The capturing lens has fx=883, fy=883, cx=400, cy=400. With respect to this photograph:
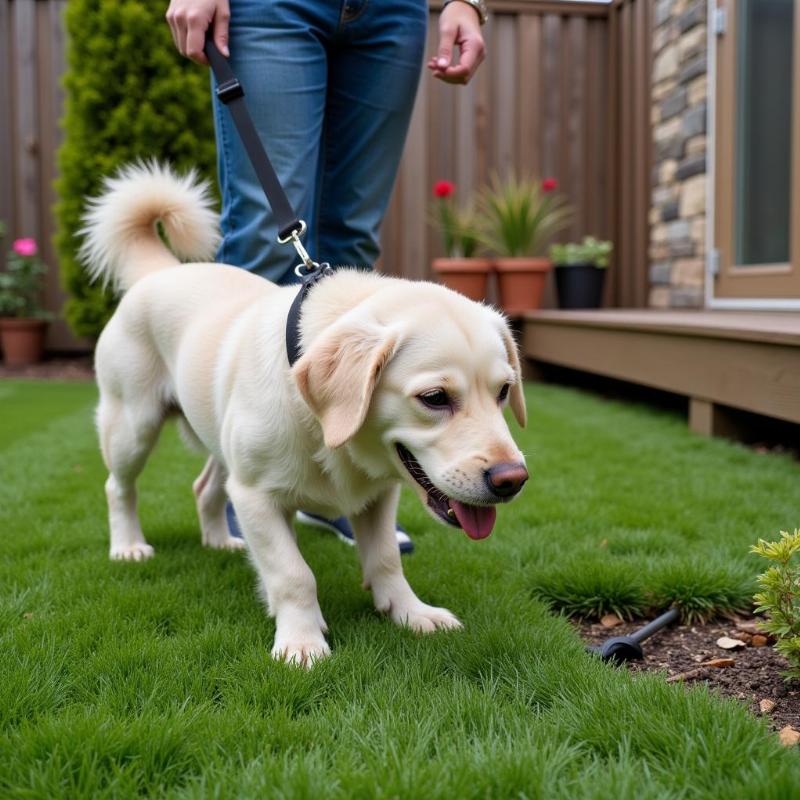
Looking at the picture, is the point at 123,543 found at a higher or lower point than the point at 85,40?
lower

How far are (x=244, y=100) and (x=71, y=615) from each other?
139 centimetres

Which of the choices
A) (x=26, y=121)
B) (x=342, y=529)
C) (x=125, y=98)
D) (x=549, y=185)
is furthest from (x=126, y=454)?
(x=26, y=121)

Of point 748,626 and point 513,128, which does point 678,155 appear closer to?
point 513,128

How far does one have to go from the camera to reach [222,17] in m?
2.39

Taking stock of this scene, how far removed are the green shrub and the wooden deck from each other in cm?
316

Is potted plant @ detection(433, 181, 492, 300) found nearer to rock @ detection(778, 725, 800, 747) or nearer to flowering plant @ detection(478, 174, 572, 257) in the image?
flowering plant @ detection(478, 174, 572, 257)

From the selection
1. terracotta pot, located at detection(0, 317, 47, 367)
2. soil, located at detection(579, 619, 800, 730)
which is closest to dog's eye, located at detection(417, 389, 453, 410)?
soil, located at detection(579, 619, 800, 730)

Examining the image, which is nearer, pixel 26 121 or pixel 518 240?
pixel 518 240

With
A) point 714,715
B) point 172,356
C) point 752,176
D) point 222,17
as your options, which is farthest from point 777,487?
point 752,176

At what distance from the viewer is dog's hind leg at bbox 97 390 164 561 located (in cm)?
257

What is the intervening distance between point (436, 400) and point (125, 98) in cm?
581

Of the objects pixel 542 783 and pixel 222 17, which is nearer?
pixel 542 783

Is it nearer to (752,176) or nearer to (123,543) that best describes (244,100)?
(123,543)

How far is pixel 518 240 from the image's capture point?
7.49 metres
